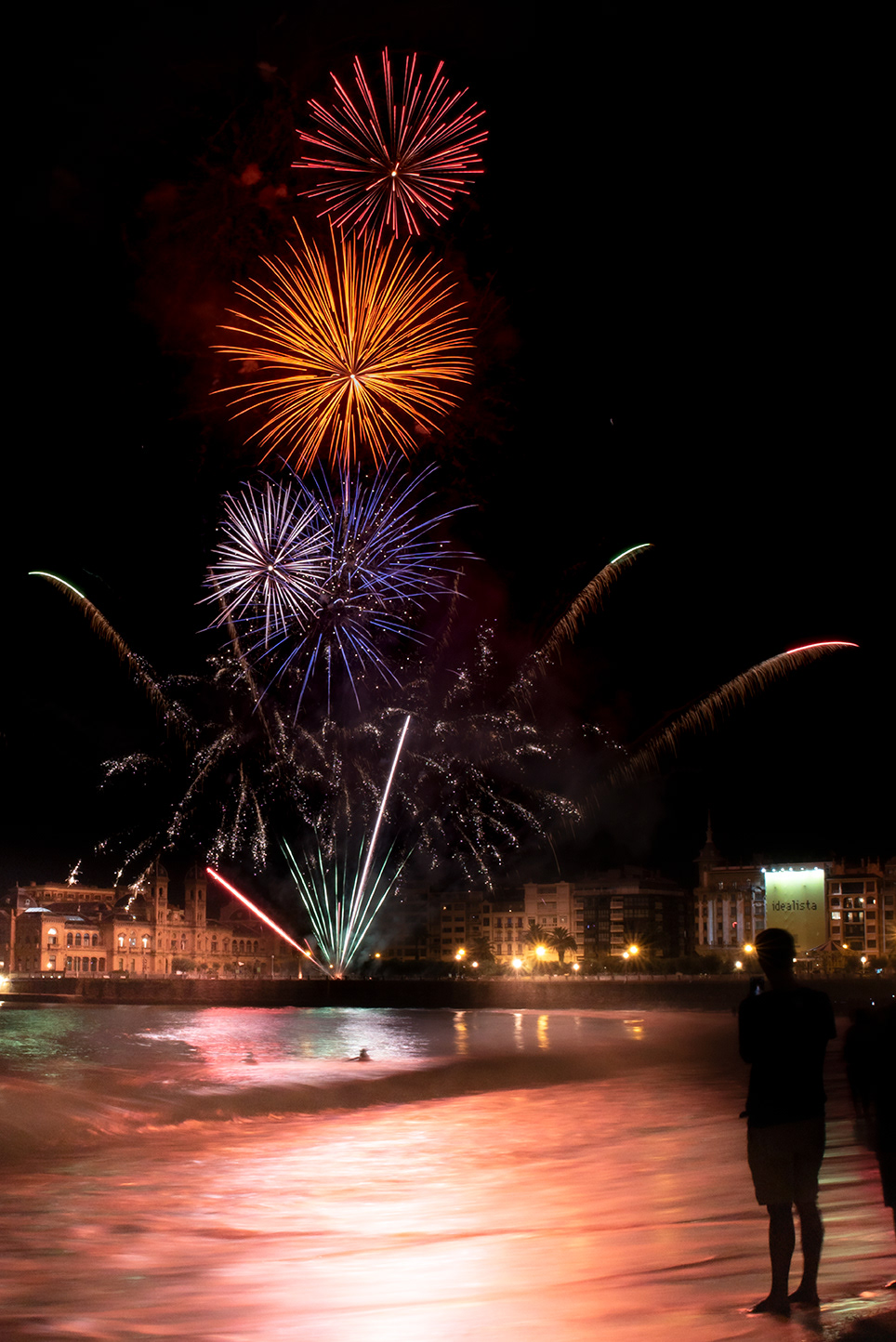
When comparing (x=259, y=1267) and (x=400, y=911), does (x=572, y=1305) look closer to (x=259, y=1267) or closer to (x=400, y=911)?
(x=259, y=1267)

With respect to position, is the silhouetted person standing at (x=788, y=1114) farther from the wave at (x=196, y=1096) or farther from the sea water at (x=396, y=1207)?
the wave at (x=196, y=1096)

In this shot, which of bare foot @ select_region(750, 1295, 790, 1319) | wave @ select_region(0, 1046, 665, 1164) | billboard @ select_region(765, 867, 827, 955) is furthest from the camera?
billboard @ select_region(765, 867, 827, 955)

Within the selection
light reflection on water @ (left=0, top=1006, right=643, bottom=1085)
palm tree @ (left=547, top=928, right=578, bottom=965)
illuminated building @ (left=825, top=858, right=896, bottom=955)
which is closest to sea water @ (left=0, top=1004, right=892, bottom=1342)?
light reflection on water @ (left=0, top=1006, right=643, bottom=1085)

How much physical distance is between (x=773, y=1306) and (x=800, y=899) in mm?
63243

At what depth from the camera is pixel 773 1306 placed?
473cm

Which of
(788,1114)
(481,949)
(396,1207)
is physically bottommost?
(481,949)

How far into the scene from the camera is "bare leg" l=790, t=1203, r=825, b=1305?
4801 mm

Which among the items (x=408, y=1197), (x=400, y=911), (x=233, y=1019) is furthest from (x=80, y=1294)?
(x=400, y=911)

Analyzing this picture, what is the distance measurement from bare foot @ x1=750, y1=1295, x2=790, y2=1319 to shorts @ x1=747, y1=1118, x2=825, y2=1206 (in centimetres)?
32

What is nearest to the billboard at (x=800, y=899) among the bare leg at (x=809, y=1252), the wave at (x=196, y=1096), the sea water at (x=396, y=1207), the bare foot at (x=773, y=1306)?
the wave at (x=196, y=1096)

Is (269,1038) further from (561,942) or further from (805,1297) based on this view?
(561,942)

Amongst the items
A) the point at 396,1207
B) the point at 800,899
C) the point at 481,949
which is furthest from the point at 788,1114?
the point at 481,949

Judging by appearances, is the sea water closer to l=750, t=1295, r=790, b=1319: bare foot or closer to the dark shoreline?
l=750, t=1295, r=790, b=1319: bare foot

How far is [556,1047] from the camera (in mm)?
22844
